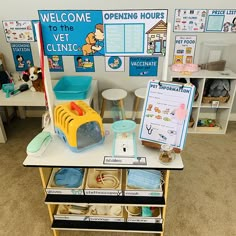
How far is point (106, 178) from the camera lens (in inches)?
55.3

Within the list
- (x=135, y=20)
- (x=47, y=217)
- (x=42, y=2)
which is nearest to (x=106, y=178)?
(x=47, y=217)

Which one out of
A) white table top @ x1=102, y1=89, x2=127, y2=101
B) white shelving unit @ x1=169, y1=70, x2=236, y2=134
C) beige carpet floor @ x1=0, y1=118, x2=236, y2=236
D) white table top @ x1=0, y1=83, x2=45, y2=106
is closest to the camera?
beige carpet floor @ x1=0, y1=118, x2=236, y2=236

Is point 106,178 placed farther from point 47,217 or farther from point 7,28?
point 7,28

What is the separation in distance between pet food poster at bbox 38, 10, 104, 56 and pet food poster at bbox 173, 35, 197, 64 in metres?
1.54

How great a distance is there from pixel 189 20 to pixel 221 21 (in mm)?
335

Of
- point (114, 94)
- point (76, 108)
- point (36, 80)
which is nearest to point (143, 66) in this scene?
point (114, 94)

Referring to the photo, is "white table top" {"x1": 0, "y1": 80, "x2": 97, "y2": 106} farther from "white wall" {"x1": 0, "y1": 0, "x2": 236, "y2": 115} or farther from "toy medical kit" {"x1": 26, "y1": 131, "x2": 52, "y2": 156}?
"toy medical kit" {"x1": 26, "y1": 131, "x2": 52, "y2": 156}

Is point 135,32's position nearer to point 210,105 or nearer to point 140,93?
point 140,93

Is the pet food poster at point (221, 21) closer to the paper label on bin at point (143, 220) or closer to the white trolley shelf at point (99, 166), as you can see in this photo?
the white trolley shelf at point (99, 166)

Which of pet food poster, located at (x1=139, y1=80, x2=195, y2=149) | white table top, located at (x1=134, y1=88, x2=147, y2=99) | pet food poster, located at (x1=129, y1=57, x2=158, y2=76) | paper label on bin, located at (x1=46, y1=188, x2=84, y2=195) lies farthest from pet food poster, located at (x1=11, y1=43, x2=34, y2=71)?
pet food poster, located at (x1=139, y1=80, x2=195, y2=149)

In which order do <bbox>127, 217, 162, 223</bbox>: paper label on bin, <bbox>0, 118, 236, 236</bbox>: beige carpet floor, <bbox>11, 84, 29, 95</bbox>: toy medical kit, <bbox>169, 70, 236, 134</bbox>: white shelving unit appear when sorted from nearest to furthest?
<bbox>127, 217, 162, 223</bbox>: paper label on bin, <bbox>0, 118, 236, 236</bbox>: beige carpet floor, <bbox>11, 84, 29, 95</bbox>: toy medical kit, <bbox>169, 70, 236, 134</bbox>: white shelving unit

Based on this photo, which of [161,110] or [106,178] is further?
[106,178]

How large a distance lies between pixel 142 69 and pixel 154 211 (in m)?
1.68

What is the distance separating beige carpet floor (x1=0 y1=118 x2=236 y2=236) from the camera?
1637 millimetres
